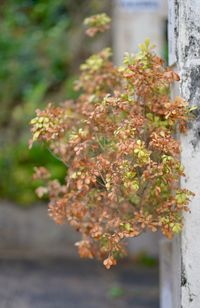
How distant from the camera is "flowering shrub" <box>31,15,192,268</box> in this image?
2934 mm

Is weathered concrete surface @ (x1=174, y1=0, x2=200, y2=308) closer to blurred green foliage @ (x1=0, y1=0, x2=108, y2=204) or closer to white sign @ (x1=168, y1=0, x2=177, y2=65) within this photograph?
white sign @ (x1=168, y1=0, x2=177, y2=65)

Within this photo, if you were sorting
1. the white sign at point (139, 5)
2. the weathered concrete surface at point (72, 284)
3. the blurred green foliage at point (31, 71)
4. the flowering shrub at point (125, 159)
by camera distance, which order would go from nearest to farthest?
the flowering shrub at point (125, 159), the weathered concrete surface at point (72, 284), the white sign at point (139, 5), the blurred green foliage at point (31, 71)

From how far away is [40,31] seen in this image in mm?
9312

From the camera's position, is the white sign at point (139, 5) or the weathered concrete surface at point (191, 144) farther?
the white sign at point (139, 5)

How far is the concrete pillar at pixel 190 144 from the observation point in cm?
302

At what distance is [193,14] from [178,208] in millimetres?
874

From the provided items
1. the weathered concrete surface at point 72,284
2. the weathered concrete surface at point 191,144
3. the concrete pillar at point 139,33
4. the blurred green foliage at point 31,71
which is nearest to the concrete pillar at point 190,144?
the weathered concrete surface at point 191,144

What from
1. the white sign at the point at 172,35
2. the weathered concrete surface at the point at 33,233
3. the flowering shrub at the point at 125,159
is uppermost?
the weathered concrete surface at the point at 33,233

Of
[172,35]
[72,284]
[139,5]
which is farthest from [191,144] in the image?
[139,5]

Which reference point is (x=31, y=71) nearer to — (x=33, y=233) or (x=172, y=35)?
(x=33, y=233)

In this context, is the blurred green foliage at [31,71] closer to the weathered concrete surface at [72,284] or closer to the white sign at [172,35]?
the weathered concrete surface at [72,284]

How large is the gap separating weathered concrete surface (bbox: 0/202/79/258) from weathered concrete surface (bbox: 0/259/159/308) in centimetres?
Answer: 29

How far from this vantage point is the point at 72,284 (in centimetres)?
657

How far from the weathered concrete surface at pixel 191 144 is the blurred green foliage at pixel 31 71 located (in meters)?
4.25
